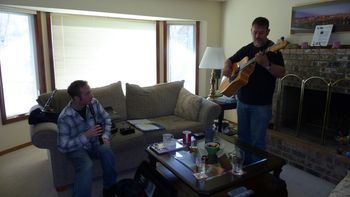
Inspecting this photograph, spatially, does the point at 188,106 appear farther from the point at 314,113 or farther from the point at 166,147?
the point at 314,113

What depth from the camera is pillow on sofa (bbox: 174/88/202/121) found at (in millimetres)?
3074

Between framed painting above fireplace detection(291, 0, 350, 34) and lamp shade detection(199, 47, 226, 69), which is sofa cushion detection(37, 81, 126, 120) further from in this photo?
framed painting above fireplace detection(291, 0, 350, 34)

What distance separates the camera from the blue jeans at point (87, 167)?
74.8 inches

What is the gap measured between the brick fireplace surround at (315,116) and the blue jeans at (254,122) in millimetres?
699

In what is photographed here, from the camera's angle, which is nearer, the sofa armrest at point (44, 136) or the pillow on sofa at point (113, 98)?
the sofa armrest at point (44, 136)

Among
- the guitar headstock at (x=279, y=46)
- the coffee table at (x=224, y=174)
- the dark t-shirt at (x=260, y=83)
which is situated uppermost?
the guitar headstock at (x=279, y=46)

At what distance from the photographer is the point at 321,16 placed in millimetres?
2900

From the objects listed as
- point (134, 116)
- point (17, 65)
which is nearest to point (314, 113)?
point (134, 116)

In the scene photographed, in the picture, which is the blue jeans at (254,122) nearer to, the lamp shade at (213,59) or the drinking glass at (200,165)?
the drinking glass at (200,165)

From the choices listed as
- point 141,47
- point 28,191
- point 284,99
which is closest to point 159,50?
point 141,47

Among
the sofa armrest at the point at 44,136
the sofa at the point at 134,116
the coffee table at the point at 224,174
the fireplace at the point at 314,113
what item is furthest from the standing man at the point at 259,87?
the sofa armrest at the point at 44,136

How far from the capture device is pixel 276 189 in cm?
189

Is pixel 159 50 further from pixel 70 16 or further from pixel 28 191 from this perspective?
pixel 28 191

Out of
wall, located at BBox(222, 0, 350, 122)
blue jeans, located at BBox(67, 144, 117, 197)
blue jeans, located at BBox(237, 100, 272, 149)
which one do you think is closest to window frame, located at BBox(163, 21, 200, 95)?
wall, located at BBox(222, 0, 350, 122)
